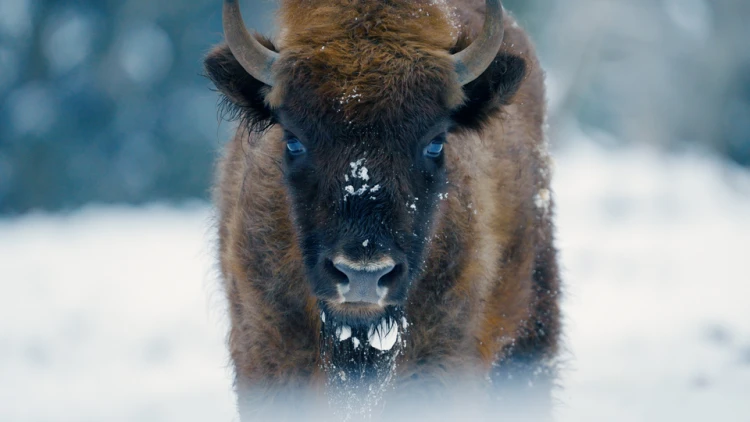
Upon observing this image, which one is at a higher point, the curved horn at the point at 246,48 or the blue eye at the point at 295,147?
the curved horn at the point at 246,48

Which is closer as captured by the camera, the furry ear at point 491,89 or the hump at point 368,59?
the hump at point 368,59

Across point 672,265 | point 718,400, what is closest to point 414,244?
point 718,400

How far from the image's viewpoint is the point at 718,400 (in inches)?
226

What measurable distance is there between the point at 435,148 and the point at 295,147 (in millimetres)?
657

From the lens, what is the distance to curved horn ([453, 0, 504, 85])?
3.48m

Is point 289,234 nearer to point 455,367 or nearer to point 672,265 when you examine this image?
point 455,367

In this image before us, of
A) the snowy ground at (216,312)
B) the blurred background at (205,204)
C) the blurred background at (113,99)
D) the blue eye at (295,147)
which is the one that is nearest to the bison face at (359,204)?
the blue eye at (295,147)

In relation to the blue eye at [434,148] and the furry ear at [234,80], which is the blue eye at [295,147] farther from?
the blue eye at [434,148]

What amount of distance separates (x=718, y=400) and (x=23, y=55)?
38.0 ft

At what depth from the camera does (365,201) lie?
3.29 meters

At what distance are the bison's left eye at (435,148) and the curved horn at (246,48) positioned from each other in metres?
0.79

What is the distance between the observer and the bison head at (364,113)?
3289 mm

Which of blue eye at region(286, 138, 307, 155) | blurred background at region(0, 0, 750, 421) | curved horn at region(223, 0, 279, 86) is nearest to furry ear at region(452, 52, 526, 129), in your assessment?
blue eye at region(286, 138, 307, 155)

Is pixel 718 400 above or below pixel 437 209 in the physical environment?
below
